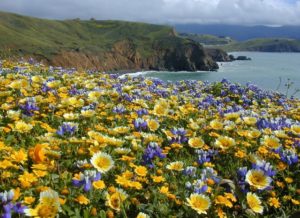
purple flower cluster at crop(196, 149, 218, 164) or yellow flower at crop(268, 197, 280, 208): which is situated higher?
purple flower cluster at crop(196, 149, 218, 164)

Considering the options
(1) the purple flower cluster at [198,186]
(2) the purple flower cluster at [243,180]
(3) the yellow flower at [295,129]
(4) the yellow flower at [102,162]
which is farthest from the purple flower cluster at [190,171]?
(3) the yellow flower at [295,129]

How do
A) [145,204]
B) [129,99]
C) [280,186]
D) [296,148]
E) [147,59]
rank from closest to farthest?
1. [145,204]
2. [280,186]
3. [296,148]
4. [129,99]
5. [147,59]

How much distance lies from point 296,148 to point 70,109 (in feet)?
11.6

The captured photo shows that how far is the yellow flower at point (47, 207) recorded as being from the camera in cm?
320

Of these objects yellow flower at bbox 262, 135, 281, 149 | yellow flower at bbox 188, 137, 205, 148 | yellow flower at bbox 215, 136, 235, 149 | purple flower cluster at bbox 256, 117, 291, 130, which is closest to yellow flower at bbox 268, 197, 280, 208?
yellow flower at bbox 215, 136, 235, 149

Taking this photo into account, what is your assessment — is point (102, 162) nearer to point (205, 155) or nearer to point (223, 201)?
point (223, 201)

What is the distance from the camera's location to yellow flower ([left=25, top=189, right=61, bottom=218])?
3204 mm

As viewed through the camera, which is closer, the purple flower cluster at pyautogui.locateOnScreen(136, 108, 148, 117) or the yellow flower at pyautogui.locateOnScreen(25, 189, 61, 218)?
the yellow flower at pyautogui.locateOnScreen(25, 189, 61, 218)

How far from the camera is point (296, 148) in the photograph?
6.30m

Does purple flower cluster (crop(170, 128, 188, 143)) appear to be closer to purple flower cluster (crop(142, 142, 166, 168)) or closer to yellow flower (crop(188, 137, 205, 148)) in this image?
yellow flower (crop(188, 137, 205, 148))

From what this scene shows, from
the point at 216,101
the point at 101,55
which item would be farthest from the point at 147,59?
the point at 216,101

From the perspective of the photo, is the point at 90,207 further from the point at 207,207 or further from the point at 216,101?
the point at 216,101

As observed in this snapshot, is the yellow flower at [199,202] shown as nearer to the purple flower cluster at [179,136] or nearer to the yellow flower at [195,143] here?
the yellow flower at [195,143]

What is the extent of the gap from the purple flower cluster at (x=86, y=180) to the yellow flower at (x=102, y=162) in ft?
0.58
